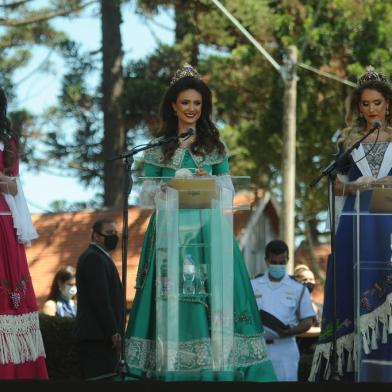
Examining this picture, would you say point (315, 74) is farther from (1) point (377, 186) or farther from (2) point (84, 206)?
(1) point (377, 186)

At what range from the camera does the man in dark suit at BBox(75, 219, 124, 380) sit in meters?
8.40

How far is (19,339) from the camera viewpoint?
7199 mm

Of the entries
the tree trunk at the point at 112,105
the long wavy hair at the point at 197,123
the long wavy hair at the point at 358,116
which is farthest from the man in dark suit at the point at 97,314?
the tree trunk at the point at 112,105

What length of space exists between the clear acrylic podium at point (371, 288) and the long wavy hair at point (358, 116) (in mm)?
570

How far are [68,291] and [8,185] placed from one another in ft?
12.6

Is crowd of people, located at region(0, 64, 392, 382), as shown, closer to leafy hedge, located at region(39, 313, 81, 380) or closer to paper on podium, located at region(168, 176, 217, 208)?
paper on podium, located at region(168, 176, 217, 208)

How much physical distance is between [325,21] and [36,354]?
1652cm

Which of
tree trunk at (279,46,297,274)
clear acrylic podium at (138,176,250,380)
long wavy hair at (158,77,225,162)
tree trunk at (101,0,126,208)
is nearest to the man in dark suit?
long wavy hair at (158,77,225,162)

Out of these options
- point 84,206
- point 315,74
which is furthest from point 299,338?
point 84,206

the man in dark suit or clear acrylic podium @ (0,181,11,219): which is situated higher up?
clear acrylic podium @ (0,181,11,219)

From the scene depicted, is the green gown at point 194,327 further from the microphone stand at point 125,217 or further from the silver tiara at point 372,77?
the silver tiara at point 372,77

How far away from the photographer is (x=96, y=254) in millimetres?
8531

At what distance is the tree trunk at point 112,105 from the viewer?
2362 cm

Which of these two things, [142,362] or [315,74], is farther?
[315,74]
